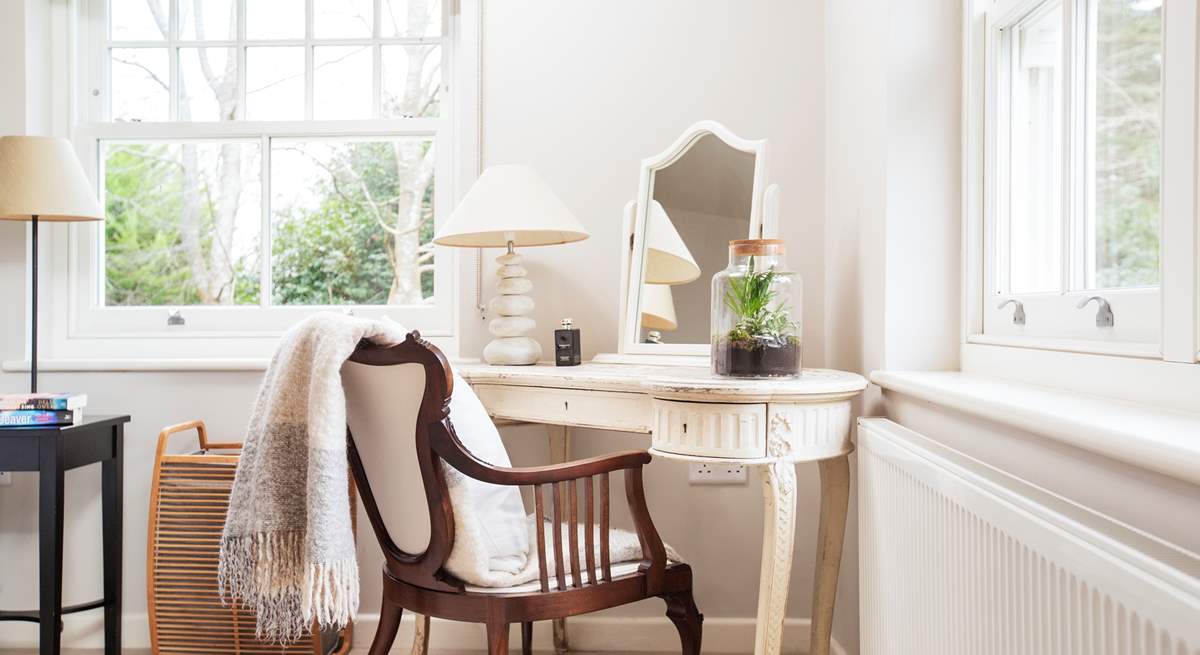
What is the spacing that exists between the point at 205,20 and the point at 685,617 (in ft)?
8.02

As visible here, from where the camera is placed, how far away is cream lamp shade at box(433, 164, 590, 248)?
2.01m

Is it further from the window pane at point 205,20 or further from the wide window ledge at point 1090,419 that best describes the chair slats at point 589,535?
the window pane at point 205,20

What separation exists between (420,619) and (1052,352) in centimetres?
157

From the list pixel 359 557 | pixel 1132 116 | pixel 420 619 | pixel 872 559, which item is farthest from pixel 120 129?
pixel 1132 116

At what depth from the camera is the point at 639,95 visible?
2.38 metres

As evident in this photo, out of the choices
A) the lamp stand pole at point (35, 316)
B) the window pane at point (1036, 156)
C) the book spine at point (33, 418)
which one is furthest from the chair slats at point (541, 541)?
the lamp stand pole at point (35, 316)

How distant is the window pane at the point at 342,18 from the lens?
2.62m

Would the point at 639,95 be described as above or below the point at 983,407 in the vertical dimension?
above

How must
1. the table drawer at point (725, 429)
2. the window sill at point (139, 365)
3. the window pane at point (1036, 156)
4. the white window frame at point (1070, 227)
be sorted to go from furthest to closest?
the window sill at point (139, 365), the table drawer at point (725, 429), the window pane at point (1036, 156), the white window frame at point (1070, 227)

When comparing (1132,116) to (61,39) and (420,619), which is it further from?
(61,39)

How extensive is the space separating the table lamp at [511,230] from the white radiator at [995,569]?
3.06ft

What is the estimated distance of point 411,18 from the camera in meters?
2.62

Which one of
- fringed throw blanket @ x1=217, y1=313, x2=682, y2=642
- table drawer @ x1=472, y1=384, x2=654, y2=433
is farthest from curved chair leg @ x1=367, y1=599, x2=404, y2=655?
table drawer @ x1=472, y1=384, x2=654, y2=433

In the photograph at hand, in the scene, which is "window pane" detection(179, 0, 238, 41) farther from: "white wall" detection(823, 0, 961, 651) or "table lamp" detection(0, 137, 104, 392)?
"white wall" detection(823, 0, 961, 651)
